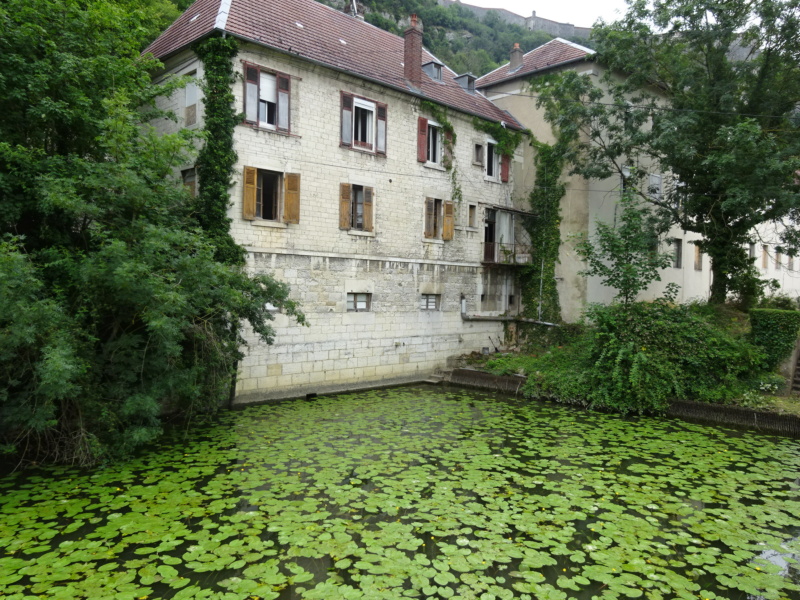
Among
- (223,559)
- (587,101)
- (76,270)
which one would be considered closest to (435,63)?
(587,101)

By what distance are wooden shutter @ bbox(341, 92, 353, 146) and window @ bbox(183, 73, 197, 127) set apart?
3.92 metres

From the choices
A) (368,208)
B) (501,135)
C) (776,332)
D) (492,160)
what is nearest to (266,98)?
(368,208)

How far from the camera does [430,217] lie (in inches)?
693

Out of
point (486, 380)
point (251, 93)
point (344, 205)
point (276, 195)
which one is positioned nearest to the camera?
point (251, 93)

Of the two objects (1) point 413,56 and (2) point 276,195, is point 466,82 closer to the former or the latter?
(1) point 413,56

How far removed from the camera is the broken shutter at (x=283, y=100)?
545 inches

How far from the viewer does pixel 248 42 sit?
1310cm

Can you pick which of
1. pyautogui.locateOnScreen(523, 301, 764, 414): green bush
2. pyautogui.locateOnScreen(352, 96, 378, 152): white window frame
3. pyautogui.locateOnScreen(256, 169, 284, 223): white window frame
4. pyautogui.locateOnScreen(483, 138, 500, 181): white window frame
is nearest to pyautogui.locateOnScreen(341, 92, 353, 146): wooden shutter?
pyautogui.locateOnScreen(352, 96, 378, 152): white window frame

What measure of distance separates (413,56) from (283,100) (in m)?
5.85

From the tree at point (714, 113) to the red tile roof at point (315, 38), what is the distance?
14.1ft

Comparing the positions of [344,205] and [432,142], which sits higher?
[432,142]

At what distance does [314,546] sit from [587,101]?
17.4 m

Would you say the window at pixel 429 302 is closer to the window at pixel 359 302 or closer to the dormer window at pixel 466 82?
the window at pixel 359 302

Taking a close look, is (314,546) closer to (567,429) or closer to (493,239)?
(567,429)
